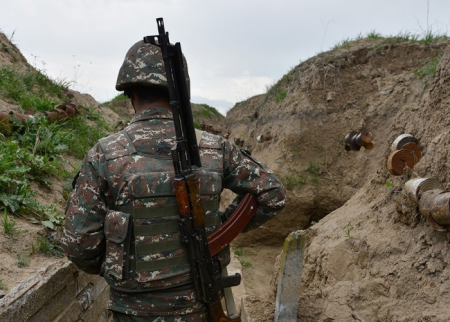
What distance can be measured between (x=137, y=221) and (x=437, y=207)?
6.22 feet

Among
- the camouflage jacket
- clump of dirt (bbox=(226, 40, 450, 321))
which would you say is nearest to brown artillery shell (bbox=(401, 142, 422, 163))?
clump of dirt (bbox=(226, 40, 450, 321))

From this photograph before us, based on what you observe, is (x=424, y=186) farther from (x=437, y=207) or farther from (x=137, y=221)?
(x=137, y=221)

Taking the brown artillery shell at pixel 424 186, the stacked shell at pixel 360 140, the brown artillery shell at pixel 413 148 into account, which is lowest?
the brown artillery shell at pixel 424 186

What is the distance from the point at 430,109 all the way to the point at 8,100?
5549 millimetres

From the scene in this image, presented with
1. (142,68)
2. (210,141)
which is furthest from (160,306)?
(142,68)

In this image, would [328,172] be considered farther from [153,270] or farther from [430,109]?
[153,270]

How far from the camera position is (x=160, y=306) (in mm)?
2240

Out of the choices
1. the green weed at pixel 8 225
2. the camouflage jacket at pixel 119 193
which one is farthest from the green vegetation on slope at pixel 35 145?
the camouflage jacket at pixel 119 193

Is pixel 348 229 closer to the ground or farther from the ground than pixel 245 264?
farther from the ground

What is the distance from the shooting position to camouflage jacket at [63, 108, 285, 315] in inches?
86.7

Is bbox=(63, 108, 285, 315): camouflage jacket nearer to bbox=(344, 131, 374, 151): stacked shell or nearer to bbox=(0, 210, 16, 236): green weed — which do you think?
bbox=(0, 210, 16, 236): green weed

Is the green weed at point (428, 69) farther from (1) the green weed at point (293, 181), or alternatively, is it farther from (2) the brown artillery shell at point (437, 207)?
(2) the brown artillery shell at point (437, 207)

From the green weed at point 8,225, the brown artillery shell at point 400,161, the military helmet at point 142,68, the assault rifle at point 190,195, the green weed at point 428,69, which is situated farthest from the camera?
the green weed at point 428,69

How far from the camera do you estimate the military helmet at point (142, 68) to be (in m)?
2.39
